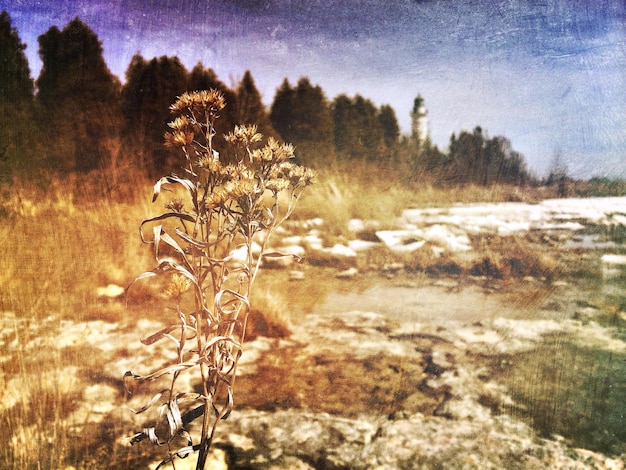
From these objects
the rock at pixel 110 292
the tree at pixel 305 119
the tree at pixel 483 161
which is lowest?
the rock at pixel 110 292

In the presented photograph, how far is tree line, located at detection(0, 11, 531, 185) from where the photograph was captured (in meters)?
1.90

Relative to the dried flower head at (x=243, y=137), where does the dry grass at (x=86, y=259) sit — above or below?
below

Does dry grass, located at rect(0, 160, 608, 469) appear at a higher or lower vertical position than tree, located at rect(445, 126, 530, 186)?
lower

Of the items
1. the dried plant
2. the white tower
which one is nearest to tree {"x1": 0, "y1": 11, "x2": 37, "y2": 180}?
the dried plant

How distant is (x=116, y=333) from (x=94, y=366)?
0.15 metres

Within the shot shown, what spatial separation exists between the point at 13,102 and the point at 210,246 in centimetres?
94

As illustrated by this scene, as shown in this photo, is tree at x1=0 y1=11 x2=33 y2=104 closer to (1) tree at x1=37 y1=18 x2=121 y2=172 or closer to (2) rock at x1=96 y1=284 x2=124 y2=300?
(1) tree at x1=37 y1=18 x2=121 y2=172

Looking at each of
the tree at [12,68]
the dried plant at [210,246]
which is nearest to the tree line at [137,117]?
the tree at [12,68]

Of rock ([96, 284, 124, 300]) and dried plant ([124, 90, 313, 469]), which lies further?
rock ([96, 284, 124, 300])

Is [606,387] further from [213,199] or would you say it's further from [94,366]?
[94,366]

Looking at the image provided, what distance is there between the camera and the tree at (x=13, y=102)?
74.4 inches

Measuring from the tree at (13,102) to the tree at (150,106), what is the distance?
0.36m

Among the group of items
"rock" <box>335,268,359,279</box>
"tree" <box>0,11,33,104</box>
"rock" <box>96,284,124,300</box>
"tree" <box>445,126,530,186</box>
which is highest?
"tree" <box>0,11,33,104</box>

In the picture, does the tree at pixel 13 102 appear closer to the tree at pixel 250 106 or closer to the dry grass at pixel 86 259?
the dry grass at pixel 86 259
